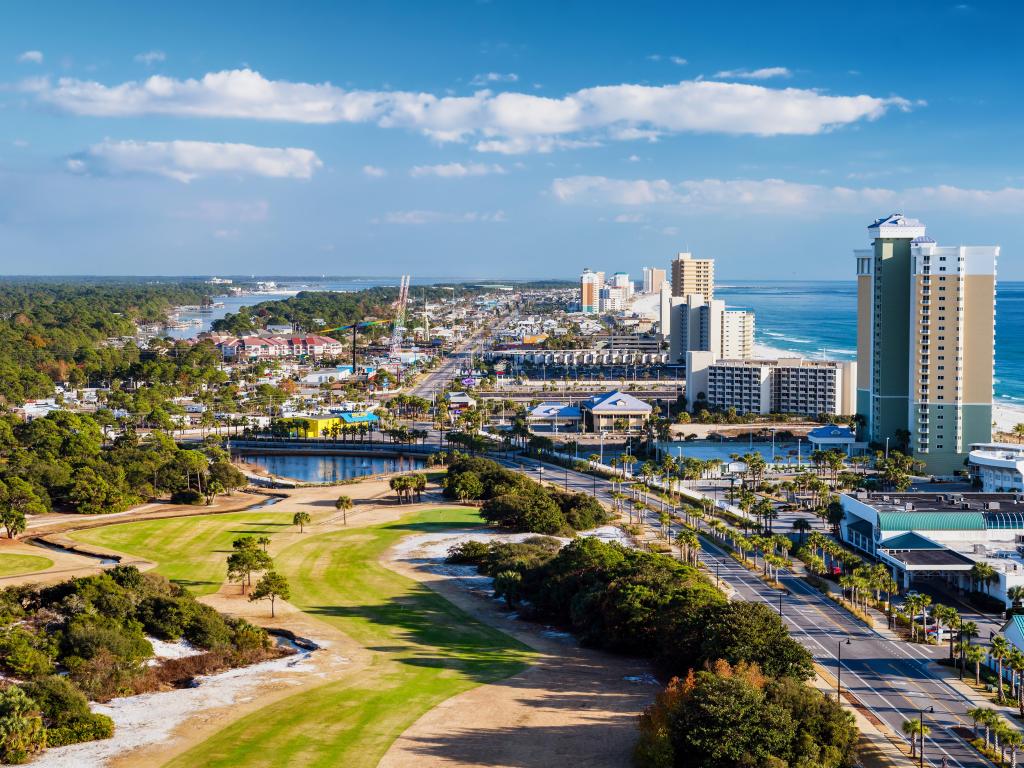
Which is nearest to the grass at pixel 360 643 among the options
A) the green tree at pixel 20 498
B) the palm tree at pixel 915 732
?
the green tree at pixel 20 498

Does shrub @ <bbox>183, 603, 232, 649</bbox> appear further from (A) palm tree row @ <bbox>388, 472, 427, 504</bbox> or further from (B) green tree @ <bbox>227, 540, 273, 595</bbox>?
(A) palm tree row @ <bbox>388, 472, 427, 504</bbox>

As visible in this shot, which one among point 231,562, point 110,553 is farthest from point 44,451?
point 231,562

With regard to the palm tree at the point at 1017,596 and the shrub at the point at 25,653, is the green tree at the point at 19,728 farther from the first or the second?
the palm tree at the point at 1017,596

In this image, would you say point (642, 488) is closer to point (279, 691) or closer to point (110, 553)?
point (110, 553)

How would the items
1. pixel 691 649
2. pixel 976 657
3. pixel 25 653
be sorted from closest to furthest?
pixel 25 653 → pixel 691 649 → pixel 976 657

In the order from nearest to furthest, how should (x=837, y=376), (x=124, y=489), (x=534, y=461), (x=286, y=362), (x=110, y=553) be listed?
(x=110, y=553), (x=124, y=489), (x=534, y=461), (x=837, y=376), (x=286, y=362)

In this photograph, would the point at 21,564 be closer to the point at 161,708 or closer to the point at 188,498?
the point at 188,498

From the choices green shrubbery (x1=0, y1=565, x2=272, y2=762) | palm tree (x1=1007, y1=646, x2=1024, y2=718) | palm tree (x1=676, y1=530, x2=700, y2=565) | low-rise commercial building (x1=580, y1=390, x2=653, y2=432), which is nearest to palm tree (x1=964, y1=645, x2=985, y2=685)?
palm tree (x1=1007, y1=646, x2=1024, y2=718)

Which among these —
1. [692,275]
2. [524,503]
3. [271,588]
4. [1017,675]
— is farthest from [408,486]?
[692,275]

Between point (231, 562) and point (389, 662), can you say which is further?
point (231, 562)
